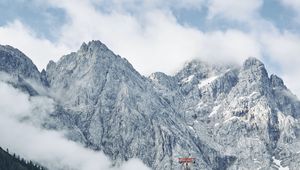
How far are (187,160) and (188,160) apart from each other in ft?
6.30

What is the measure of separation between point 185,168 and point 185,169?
64cm

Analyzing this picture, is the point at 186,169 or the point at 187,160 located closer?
the point at 186,169

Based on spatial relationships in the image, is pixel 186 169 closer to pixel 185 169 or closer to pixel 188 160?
pixel 185 169

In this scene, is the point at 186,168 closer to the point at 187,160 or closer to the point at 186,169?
the point at 186,169

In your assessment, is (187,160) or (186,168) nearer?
(186,168)

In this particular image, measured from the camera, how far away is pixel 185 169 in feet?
484

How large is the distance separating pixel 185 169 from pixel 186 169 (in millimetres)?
2648

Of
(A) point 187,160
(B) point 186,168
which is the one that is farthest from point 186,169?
(A) point 187,160

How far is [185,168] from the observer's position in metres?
148

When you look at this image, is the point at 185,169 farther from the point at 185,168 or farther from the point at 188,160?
the point at 188,160

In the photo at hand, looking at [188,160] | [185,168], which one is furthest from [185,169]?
[188,160]

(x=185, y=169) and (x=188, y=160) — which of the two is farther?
(x=188, y=160)

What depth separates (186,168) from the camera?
145m

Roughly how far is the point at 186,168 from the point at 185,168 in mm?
3529
